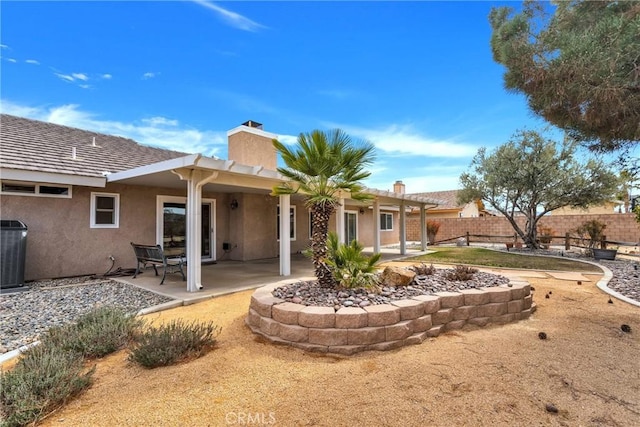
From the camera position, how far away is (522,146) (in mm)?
15180

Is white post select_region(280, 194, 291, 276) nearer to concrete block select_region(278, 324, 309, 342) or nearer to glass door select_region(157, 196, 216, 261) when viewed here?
Answer: glass door select_region(157, 196, 216, 261)

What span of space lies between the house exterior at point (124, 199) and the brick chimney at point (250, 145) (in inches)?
1.3

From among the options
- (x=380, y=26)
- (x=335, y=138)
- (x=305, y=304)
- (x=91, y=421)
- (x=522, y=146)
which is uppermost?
(x=380, y=26)

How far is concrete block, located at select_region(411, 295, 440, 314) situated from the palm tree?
1427mm

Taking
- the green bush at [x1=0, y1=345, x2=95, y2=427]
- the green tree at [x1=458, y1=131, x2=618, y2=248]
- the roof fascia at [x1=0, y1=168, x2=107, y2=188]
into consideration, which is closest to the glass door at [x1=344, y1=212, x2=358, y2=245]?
the green tree at [x1=458, y1=131, x2=618, y2=248]

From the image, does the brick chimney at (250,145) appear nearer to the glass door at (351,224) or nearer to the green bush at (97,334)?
the green bush at (97,334)

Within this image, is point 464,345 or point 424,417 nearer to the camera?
point 424,417

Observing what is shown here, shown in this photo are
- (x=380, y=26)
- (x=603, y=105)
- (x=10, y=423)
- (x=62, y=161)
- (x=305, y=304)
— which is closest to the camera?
(x=10, y=423)

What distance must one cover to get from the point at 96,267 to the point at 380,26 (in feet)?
34.5

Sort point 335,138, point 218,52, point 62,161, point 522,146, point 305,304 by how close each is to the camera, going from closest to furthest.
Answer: point 305,304 → point 335,138 → point 62,161 → point 218,52 → point 522,146

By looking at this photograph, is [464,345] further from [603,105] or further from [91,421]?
[603,105]

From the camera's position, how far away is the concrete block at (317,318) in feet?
12.1

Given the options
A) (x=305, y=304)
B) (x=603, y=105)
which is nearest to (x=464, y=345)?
(x=305, y=304)

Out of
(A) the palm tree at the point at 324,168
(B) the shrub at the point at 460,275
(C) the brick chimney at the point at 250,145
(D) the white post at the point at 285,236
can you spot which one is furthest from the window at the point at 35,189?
(B) the shrub at the point at 460,275
